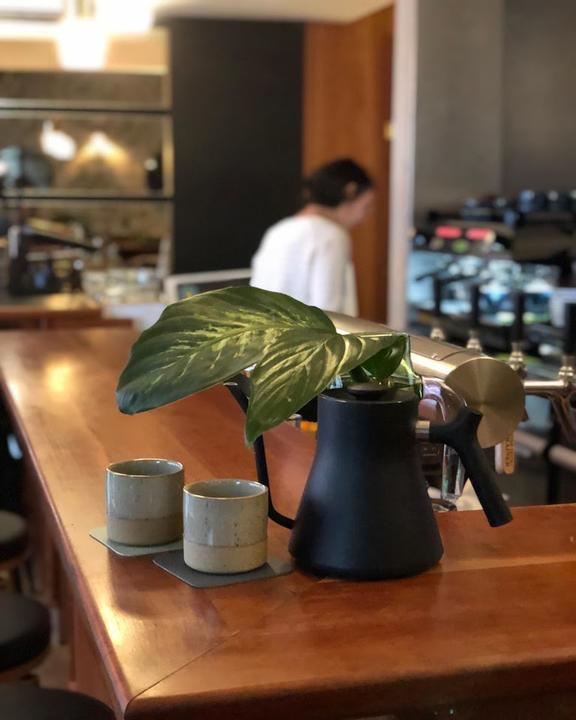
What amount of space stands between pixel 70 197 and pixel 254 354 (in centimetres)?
762

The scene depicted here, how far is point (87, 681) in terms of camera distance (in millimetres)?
2188

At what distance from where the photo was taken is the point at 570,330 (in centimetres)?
349

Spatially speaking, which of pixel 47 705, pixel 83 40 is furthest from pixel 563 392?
pixel 83 40

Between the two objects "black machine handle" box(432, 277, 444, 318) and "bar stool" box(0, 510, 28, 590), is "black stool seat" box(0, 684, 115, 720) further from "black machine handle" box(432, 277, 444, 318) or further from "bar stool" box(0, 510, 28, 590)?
"black machine handle" box(432, 277, 444, 318)

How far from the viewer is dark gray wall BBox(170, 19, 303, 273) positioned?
27.7ft

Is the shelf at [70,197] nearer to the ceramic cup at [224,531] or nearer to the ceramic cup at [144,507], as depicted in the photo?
the ceramic cup at [144,507]

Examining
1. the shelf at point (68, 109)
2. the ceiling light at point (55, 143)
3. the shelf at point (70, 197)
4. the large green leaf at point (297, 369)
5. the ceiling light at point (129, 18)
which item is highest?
the ceiling light at point (129, 18)

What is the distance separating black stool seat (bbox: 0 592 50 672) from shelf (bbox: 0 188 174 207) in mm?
6645

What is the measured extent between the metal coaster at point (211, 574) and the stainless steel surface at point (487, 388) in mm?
301

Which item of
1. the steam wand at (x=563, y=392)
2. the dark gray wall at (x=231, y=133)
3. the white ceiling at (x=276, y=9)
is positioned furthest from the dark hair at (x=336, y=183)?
the dark gray wall at (x=231, y=133)

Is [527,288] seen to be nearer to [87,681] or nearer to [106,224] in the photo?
[87,681]

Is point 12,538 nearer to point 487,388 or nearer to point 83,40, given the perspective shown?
point 487,388

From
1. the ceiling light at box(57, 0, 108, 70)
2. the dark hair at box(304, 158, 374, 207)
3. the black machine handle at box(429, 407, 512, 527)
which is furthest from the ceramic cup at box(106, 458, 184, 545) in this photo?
the ceiling light at box(57, 0, 108, 70)

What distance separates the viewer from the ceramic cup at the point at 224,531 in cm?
119
